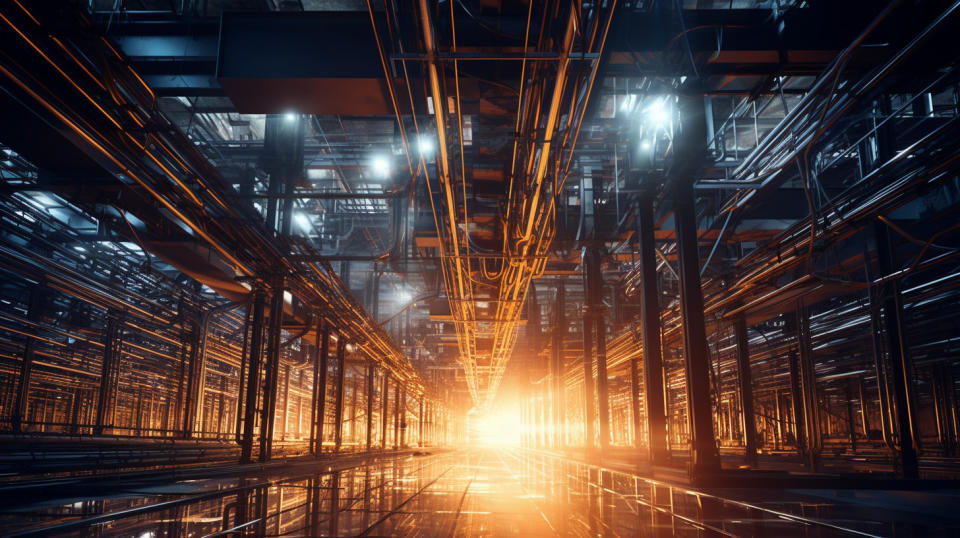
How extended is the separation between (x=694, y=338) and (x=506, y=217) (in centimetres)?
393

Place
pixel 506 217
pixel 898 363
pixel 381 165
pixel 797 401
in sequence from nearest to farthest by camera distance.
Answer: pixel 898 363 < pixel 506 217 < pixel 797 401 < pixel 381 165

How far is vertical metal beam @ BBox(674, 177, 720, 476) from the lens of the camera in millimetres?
8375

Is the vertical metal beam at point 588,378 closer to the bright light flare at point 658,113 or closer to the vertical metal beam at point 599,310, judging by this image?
the vertical metal beam at point 599,310

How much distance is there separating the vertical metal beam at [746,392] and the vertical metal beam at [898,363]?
145 inches

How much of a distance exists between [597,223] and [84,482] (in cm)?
1022

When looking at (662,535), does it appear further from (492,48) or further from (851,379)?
(851,379)

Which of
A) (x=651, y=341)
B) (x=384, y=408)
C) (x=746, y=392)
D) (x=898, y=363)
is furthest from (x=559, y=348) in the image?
(x=898, y=363)

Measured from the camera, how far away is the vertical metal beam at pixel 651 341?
34.0 feet

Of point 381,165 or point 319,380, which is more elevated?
point 381,165

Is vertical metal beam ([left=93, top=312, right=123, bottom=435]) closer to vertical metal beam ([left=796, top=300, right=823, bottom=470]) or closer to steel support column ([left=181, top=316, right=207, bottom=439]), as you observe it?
steel support column ([left=181, top=316, right=207, bottom=439])

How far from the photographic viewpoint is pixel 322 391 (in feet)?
55.1

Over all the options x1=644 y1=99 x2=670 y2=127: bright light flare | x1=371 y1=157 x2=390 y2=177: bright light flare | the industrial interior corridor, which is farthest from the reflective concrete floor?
x1=371 y1=157 x2=390 y2=177: bright light flare

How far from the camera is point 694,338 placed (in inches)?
347

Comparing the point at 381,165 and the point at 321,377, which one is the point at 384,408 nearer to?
the point at 321,377
